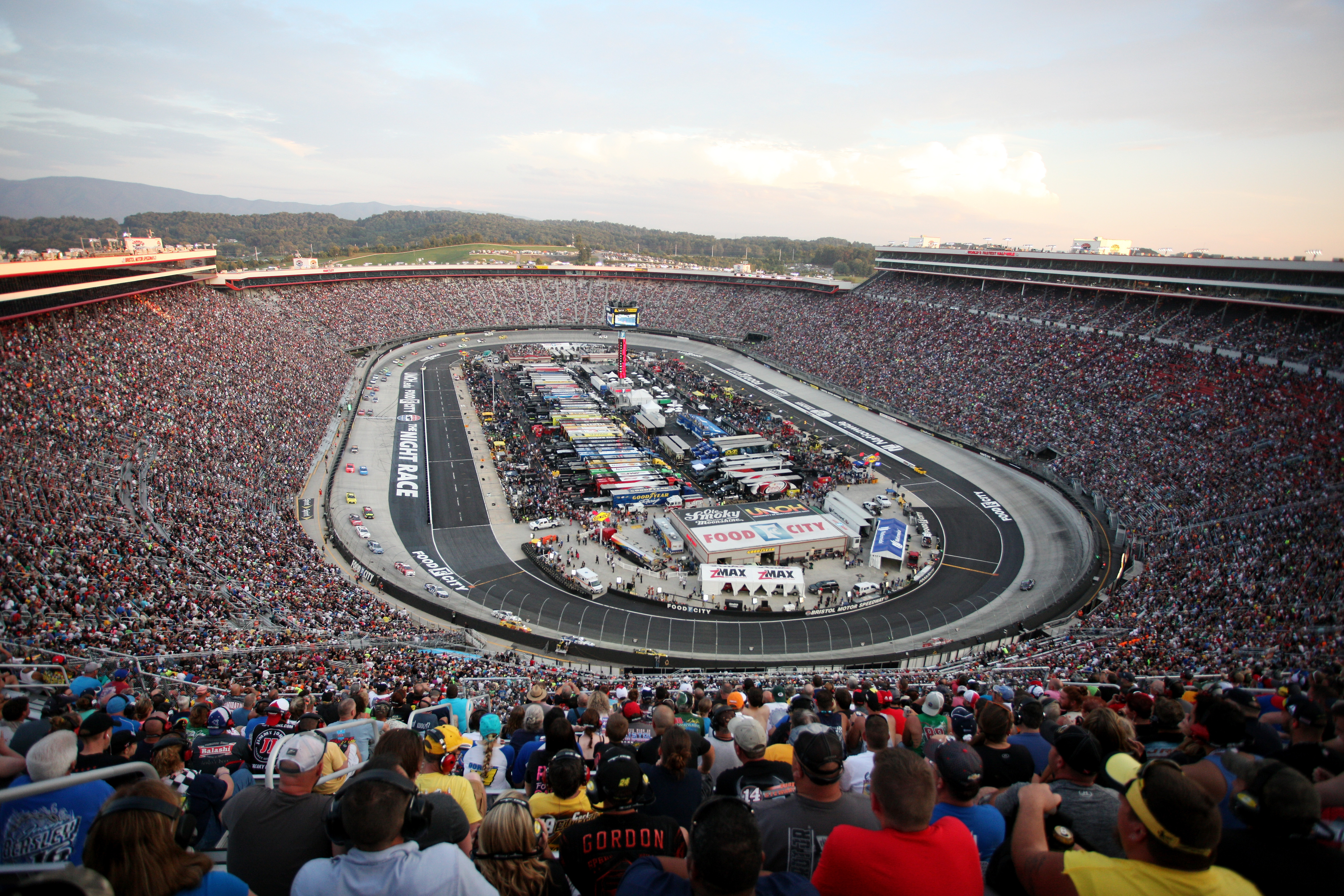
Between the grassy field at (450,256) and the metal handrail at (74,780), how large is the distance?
96.2m

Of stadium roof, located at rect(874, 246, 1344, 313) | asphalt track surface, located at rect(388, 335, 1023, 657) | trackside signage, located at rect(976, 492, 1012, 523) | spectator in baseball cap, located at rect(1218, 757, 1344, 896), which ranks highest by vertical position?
stadium roof, located at rect(874, 246, 1344, 313)

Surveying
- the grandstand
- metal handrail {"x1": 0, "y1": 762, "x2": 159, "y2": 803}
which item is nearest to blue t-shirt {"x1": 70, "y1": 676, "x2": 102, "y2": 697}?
the grandstand

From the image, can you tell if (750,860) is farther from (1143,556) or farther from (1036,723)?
(1143,556)

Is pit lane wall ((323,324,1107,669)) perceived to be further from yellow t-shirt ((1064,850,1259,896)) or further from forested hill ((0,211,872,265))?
forested hill ((0,211,872,265))

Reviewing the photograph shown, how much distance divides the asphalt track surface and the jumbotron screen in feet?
103

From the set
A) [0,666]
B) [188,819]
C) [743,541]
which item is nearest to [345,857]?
[188,819]

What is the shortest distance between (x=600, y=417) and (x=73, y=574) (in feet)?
114

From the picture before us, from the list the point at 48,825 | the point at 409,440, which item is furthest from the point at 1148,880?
the point at 409,440

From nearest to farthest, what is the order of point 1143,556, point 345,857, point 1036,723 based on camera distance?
point 345,857
point 1036,723
point 1143,556

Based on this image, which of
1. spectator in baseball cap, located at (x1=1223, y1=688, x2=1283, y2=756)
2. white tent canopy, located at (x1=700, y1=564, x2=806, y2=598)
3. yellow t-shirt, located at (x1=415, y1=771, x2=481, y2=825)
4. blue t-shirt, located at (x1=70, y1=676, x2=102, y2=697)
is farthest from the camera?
white tent canopy, located at (x1=700, y1=564, x2=806, y2=598)

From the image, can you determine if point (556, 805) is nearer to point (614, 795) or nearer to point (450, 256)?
point (614, 795)

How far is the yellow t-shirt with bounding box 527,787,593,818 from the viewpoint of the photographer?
4223 millimetres

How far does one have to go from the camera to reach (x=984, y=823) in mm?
4031

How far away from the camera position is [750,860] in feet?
8.87
